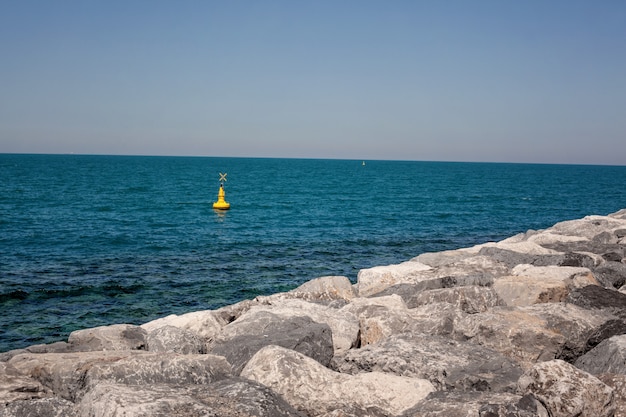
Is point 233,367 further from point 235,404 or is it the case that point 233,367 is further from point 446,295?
point 446,295

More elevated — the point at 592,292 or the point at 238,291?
the point at 592,292

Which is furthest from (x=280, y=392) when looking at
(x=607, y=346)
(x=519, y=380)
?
(x=607, y=346)

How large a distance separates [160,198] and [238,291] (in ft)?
117

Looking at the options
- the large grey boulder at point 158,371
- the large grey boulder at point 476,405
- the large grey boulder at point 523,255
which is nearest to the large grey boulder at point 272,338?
the large grey boulder at point 158,371

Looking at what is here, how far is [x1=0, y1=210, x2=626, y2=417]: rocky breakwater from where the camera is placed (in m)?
5.04

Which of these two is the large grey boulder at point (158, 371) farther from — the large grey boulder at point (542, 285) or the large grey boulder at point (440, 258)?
the large grey boulder at point (440, 258)

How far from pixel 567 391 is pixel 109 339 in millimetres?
6071

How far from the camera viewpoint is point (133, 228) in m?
30.9

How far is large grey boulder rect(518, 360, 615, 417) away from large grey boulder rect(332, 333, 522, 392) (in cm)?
43

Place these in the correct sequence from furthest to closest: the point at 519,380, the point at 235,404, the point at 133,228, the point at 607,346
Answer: the point at 133,228 < the point at 607,346 < the point at 519,380 < the point at 235,404

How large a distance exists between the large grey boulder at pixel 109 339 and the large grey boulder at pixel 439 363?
10.6 feet

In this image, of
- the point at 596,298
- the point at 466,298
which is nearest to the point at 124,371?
the point at 466,298

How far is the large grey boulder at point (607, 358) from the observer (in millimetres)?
6008

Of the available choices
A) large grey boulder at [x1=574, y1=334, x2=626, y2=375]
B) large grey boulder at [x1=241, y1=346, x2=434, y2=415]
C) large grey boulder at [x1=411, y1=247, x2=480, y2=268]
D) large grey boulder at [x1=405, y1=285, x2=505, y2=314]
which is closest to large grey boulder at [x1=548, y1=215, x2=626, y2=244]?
large grey boulder at [x1=411, y1=247, x2=480, y2=268]
